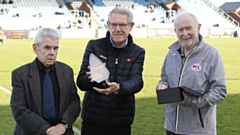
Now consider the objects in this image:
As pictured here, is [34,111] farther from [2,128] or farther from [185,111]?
[2,128]

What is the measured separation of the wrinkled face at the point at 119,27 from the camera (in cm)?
368

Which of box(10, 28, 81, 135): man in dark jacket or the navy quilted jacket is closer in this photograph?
box(10, 28, 81, 135): man in dark jacket

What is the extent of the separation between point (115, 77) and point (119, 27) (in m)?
0.45

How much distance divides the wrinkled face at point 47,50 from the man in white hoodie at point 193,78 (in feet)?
3.06

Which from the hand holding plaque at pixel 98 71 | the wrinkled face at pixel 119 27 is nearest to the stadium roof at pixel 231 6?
the wrinkled face at pixel 119 27

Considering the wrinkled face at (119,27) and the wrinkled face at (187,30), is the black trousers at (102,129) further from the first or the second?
the wrinkled face at (187,30)

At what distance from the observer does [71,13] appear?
44438 millimetres

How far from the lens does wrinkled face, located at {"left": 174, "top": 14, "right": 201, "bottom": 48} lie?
3.50 m

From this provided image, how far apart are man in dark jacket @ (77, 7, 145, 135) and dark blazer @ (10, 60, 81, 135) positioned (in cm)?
26

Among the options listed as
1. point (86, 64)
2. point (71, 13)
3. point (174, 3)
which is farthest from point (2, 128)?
point (174, 3)

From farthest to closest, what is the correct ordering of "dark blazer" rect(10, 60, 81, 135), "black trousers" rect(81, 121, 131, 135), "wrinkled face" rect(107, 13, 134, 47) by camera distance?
"black trousers" rect(81, 121, 131, 135) < "wrinkled face" rect(107, 13, 134, 47) < "dark blazer" rect(10, 60, 81, 135)

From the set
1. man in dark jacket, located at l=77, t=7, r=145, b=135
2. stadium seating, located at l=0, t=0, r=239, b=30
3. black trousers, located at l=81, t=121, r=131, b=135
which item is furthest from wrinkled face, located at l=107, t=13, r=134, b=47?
stadium seating, located at l=0, t=0, r=239, b=30

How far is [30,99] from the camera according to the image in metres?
3.46

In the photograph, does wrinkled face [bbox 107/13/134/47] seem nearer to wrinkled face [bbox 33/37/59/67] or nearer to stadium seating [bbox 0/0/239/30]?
wrinkled face [bbox 33/37/59/67]
